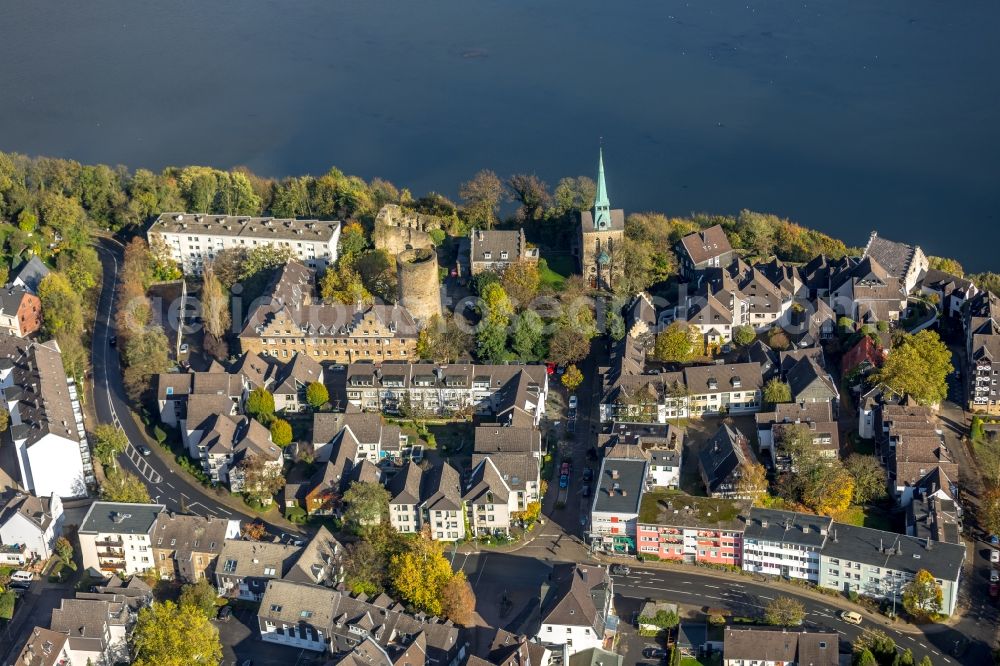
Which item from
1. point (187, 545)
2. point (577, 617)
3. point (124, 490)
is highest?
point (124, 490)

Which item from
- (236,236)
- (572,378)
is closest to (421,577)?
(572,378)

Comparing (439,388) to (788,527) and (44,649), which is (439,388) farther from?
(44,649)

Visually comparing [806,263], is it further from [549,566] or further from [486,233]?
[549,566]

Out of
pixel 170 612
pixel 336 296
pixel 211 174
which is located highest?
pixel 211 174

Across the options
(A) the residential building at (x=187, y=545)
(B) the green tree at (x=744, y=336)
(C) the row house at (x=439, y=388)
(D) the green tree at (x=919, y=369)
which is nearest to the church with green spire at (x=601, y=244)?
(B) the green tree at (x=744, y=336)

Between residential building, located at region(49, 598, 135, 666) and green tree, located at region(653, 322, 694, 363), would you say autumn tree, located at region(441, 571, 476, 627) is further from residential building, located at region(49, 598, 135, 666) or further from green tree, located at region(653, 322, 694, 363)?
green tree, located at region(653, 322, 694, 363)

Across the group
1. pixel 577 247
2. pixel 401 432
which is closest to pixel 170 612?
pixel 401 432
